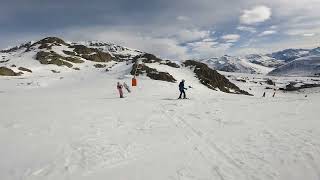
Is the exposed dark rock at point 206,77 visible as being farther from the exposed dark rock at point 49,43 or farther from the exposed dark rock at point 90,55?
the exposed dark rock at point 49,43

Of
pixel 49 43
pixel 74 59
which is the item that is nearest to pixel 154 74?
pixel 74 59

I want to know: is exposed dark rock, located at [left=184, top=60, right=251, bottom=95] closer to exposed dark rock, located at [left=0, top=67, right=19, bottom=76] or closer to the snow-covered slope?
the snow-covered slope

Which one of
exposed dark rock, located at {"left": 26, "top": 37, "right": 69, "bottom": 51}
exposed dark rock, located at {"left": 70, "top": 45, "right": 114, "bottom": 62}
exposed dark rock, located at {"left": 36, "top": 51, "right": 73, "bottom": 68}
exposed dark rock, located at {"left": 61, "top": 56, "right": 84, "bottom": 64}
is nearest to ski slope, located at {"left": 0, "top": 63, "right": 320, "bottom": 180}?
exposed dark rock, located at {"left": 36, "top": 51, "right": 73, "bottom": 68}

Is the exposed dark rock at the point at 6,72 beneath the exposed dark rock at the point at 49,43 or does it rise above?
beneath

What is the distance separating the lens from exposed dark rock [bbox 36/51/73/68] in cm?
12327

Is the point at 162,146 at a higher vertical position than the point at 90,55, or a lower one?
lower

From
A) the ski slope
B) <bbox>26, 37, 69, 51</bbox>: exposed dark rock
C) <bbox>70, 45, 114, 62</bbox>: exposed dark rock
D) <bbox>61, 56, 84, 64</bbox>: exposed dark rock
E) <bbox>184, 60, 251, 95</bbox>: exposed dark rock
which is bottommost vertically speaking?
the ski slope

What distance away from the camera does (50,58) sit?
420 feet

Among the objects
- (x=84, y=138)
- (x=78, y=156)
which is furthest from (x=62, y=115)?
(x=78, y=156)

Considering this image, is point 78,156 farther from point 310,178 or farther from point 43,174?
point 310,178

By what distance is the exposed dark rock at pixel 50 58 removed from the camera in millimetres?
123269

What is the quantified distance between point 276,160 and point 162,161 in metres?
4.17

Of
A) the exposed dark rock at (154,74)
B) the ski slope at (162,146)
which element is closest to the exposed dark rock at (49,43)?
the exposed dark rock at (154,74)

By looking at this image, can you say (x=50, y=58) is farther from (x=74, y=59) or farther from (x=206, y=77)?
(x=206, y=77)
